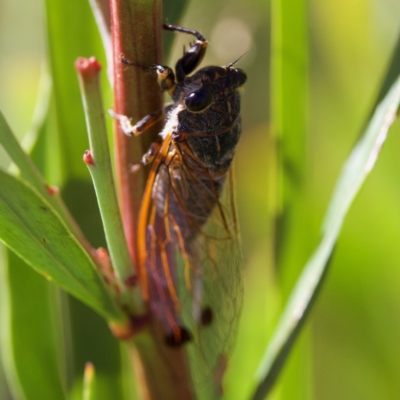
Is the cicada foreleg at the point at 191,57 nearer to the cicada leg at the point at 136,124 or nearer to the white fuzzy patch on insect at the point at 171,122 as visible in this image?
the white fuzzy patch on insect at the point at 171,122

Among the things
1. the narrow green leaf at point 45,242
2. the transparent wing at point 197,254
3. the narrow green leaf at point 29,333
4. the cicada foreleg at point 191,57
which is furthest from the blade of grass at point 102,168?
the cicada foreleg at point 191,57

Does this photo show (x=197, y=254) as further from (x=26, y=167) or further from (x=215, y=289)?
(x=26, y=167)

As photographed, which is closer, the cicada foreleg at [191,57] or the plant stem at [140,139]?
the plant stem at [140,139]

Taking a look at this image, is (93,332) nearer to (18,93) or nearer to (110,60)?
(110,60)

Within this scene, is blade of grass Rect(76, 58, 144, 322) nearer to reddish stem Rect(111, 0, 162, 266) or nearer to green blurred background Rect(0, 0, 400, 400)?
reddish stem Rect(111, 0, 162, 266)

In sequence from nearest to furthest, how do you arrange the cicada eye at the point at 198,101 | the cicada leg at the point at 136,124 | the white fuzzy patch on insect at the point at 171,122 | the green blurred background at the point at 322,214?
the cicada leg at the point at 136,124
the white fuzzy patch on insect at the point at 171,122
the cicada eye at the point at 198,101
the green blurred background at the point at 322,214

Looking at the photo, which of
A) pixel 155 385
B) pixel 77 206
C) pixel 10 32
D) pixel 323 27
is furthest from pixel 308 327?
pixel 10 32

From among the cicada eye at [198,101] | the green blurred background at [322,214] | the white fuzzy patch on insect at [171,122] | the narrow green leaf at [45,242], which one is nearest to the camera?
the narrow green leaf at [45,242]
